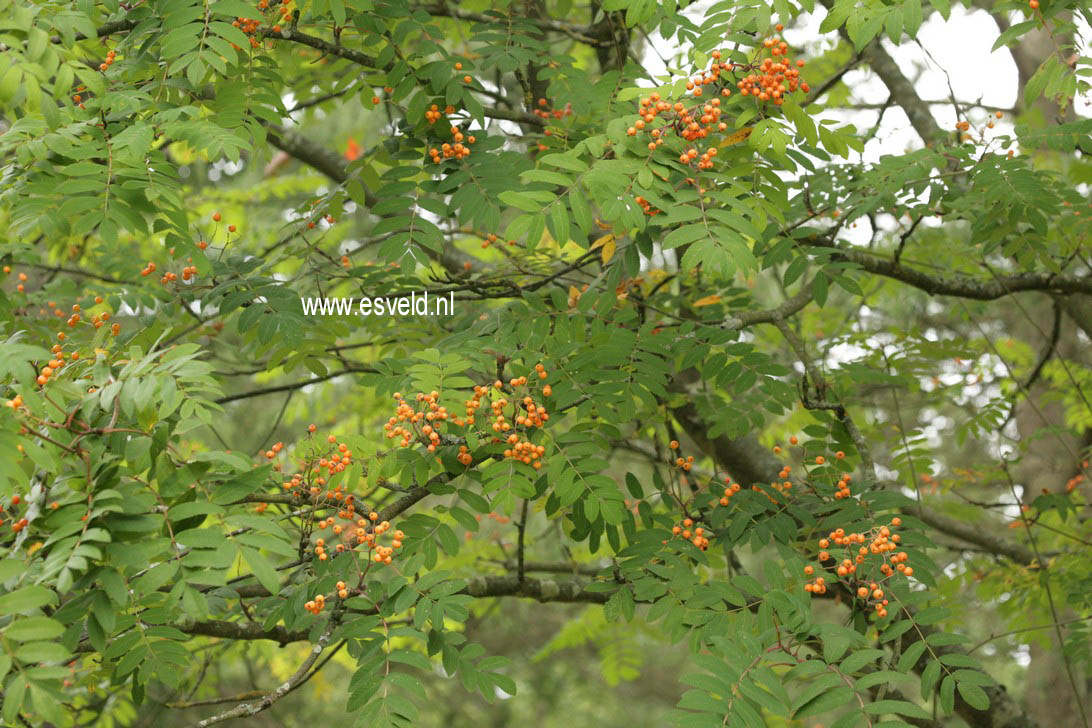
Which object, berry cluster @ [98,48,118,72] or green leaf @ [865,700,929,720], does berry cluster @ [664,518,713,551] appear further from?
berry cluster @ [98,48,118,72]

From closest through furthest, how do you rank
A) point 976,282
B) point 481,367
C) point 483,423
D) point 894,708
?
1. point 894,708
2. point 483,423
3. point 481,367
4. point 976,282

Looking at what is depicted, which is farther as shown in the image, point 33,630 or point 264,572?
point 264,572

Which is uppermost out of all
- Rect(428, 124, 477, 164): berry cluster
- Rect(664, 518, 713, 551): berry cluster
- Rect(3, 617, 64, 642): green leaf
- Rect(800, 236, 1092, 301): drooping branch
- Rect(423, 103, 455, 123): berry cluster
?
Rect(423, 103, 455, 123): berry cluster

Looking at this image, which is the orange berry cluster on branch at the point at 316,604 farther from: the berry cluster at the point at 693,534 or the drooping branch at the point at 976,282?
the drooping branch at the point at 976,282

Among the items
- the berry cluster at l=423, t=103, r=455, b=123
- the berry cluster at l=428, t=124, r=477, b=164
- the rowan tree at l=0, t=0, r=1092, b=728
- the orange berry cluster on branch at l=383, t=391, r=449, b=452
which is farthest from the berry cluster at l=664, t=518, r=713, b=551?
the berry cluster at l=423, t=103, r=455, b=123

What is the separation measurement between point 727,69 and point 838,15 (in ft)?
1.30

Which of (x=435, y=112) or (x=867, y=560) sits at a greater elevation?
(x=435, y=112)

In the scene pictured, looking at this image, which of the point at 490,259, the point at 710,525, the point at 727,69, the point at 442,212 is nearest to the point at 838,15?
the point at 727,69

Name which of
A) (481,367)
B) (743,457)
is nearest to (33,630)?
(481,367)

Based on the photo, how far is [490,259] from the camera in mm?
5395

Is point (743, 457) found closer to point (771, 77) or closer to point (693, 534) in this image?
point (693, 534)

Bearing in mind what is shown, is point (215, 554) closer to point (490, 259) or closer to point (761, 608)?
point (761, 608)

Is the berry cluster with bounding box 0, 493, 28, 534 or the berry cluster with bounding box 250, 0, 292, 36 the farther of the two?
the berry cluster with bounding box 250, 0, 292, 36

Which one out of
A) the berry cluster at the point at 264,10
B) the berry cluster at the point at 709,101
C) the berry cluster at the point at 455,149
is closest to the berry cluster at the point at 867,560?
the berry cluster at the point at 709,101
